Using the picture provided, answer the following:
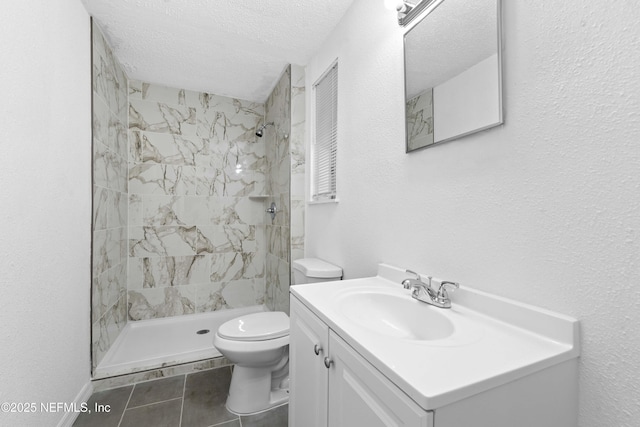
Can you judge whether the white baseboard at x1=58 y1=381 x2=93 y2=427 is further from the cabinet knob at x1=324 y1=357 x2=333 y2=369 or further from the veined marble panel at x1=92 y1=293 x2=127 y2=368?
the cabinet knob at x1=324 y1=357 x2=333 y2=369

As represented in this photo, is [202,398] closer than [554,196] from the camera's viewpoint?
No

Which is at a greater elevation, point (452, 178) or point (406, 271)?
point (452, 178)

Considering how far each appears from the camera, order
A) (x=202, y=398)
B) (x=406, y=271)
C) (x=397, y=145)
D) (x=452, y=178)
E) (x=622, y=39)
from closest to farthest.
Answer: (x=622, y=39)
(x=452, y=178)
(x=406, y=271)
(x=397, y=145)
(x=202, y=398)

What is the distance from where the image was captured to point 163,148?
263cm

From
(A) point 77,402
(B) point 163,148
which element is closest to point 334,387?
(A) point 77,402

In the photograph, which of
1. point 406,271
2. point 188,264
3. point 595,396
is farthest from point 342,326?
point 188,264

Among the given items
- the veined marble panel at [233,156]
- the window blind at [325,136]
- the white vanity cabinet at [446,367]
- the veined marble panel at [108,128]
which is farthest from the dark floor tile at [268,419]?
the veined marble panel at [233,156]

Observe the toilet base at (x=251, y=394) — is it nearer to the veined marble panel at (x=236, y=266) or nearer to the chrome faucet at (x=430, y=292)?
the chrome faucet at (x=430, y=292)

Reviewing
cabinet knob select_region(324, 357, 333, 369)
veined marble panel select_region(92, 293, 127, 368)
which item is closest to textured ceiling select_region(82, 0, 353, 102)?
cabinet knob select_region(324, 357, 333, 369)

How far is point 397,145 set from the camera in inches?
47.6

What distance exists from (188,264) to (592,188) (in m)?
2.94

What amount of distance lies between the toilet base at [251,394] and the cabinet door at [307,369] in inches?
21.7

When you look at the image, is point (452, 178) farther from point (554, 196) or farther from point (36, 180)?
point (36, 180)

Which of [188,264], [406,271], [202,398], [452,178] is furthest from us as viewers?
[188,264]
